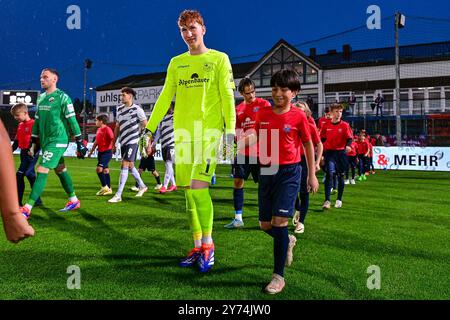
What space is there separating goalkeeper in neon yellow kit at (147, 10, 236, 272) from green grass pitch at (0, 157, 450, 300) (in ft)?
1.69

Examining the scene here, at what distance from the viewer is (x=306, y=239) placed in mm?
5191

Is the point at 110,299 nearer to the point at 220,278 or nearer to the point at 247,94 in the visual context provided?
the point at 220,278

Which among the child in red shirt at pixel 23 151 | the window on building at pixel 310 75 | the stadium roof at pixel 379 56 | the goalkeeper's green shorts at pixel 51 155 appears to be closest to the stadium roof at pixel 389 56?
the stadium roof at pixel 379 56

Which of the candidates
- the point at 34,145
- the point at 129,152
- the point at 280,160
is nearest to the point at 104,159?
the point at 129,152

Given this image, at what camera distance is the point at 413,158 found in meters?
19.6

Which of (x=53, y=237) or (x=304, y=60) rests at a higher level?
(x=304, y=60)

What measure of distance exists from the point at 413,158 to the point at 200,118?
720 inches

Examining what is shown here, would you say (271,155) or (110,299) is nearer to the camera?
(110,299)

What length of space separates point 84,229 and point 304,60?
127 feet

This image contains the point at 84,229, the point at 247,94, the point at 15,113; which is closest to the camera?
the point at 84,229

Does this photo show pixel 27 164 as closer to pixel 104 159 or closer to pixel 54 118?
pixel 54 118

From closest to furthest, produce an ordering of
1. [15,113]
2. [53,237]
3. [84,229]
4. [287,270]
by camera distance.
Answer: [287,270]
[53,237]
[84,229]
[15,113]

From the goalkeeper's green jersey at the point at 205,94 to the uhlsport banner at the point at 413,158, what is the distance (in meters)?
17.8
